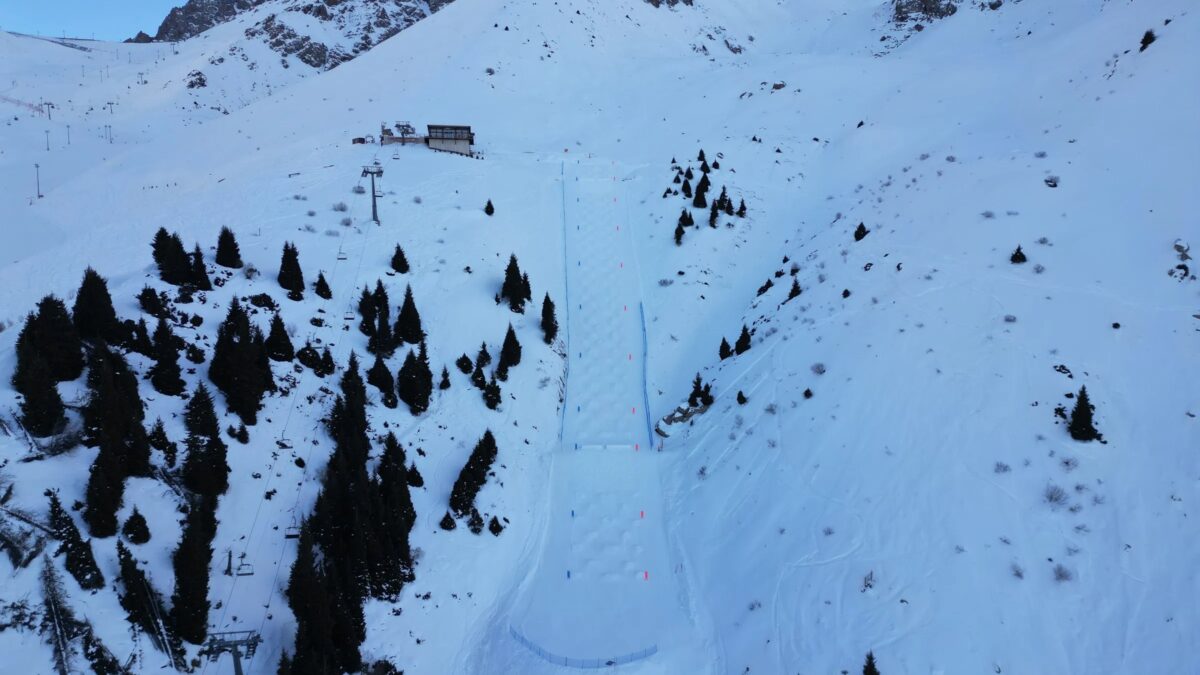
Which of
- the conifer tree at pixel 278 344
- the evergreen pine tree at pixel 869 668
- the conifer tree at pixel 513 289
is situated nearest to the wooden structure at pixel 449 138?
the conifer tree at pixel 513 289

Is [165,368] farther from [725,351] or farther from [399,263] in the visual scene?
[725,351]

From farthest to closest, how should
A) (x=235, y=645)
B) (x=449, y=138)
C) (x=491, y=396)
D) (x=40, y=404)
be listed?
(x=449, y=138) < (x=491, y=396) < (x=40, y=404) < (x=235, y=645)

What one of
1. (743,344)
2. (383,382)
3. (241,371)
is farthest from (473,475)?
(743,344)

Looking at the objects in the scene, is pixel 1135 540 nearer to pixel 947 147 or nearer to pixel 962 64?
pixel 947 147

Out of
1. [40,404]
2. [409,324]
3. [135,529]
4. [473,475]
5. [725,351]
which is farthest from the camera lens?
[725,351]

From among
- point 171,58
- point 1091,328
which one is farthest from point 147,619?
point 171,58
